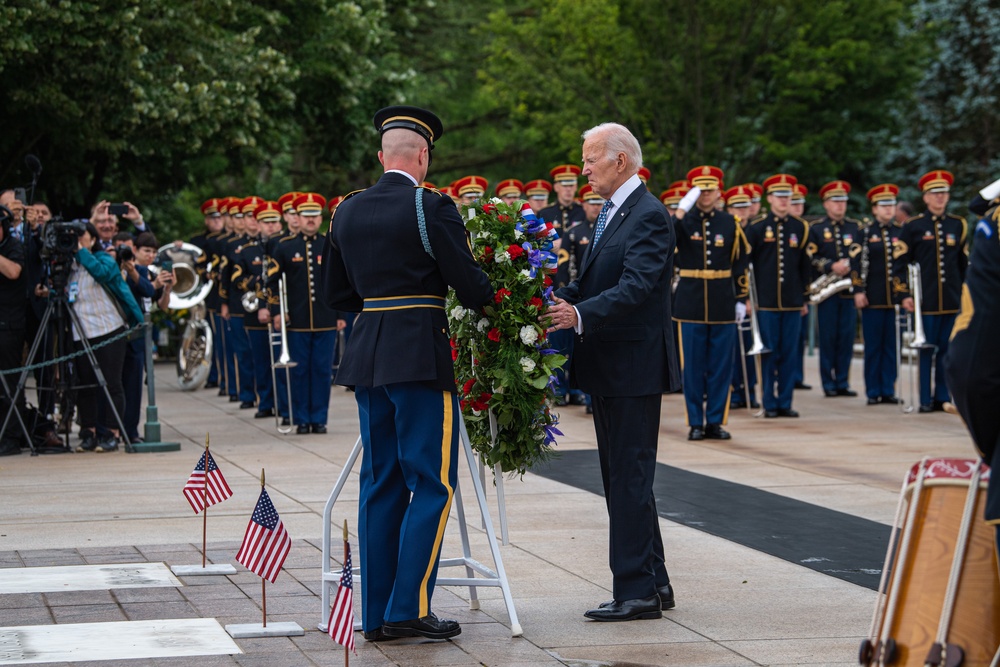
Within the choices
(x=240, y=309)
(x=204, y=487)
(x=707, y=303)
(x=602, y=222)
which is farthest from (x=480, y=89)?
(x=602, y=222)

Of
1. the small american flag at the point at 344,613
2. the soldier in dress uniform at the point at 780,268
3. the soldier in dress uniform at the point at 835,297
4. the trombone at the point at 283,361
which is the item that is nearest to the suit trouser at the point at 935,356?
the soldier in dress uniform at the point at 780,268

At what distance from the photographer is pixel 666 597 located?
6.42 m

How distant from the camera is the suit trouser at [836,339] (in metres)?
17.5

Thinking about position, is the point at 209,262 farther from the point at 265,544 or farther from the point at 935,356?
the point at 265,544

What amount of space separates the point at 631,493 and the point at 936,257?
32.9 feet

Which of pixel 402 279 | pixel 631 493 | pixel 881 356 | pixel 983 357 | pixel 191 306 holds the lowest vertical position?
pixel 631 493

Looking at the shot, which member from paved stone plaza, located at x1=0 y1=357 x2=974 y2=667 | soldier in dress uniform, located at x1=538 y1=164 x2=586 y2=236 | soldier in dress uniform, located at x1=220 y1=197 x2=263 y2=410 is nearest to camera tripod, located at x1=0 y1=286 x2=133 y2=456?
paved stone plaza, located at x1=0 y1=357 x2=974 y2=667

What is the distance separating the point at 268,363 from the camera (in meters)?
15.4

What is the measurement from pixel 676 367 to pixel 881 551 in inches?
82.5

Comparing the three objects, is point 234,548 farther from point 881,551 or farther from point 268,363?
point 268,363

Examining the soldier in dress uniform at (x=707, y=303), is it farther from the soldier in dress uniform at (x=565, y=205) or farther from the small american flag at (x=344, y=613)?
the small american flag at (x=344, y=613)

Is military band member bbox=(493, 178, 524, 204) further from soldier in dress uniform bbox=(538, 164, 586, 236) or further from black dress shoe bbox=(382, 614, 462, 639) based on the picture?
black dress shoe bbox=(382, 614, 462, 639)

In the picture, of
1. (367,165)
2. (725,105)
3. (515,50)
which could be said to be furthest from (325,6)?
(725,105)

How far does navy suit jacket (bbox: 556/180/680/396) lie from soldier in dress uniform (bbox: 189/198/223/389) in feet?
42.0
